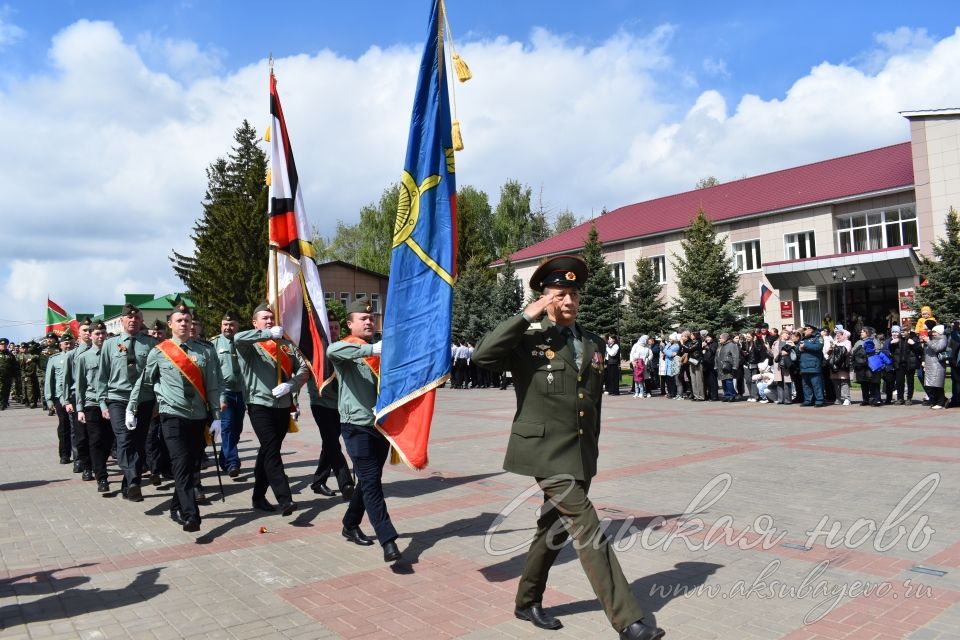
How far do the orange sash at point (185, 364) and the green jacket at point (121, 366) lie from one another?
5.28ft

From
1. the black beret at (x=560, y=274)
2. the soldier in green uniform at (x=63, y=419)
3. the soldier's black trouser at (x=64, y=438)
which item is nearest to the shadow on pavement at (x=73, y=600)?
the black beret at (x=560, y=274)

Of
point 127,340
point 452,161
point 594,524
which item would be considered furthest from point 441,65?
point 127,340

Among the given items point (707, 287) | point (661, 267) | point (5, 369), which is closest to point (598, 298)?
point (707, 287)

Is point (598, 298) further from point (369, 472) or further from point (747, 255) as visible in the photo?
point (369, 472)

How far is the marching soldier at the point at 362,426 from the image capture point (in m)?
5.86

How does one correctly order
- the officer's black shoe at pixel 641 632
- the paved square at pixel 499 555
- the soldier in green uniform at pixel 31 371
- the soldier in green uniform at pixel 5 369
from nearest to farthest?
the officer's black shoe at pixel 641 632 < the paved square at pixel 499 555 < the soldier in green uniform at pixel 5 369 < the soldier in green uniform at pixel 31 371

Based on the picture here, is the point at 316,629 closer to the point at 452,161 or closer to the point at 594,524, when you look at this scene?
the point at 594,524

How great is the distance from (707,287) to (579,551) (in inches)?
1271

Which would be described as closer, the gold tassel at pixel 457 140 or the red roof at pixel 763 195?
the gold tassel at pixel 457 140

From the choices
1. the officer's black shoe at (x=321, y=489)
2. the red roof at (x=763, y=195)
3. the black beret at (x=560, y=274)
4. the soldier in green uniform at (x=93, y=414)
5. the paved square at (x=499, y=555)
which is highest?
the red roof at (x=763, y=195)

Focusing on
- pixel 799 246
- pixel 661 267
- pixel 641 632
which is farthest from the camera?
pixel 661 267

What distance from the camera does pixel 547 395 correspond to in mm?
4418

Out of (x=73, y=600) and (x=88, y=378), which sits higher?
(x=88, y=378)

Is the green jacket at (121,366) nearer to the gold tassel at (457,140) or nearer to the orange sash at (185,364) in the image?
the orange sash at (185,364)
